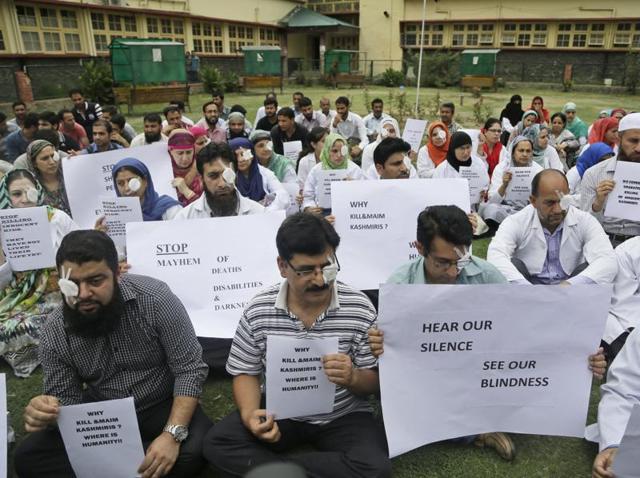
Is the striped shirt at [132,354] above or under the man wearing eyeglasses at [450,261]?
under

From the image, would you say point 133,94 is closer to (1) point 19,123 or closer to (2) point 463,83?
(1) point 19,123

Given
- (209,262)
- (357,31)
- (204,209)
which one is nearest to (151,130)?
(204,209)

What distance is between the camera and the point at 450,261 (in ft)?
8.80

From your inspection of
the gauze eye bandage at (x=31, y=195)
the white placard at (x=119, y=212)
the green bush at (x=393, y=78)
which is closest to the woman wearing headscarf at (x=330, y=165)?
the white placard at (x=119, y=212)

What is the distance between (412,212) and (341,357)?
2031 mm

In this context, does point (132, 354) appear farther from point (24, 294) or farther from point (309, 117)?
point (309, 117)

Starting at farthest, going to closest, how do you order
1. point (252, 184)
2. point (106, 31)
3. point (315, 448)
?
1. point (106, 31)
2. point (252, 184)
3. point (315, 448)

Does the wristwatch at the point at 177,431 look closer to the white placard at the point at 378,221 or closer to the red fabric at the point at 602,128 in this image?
the white placard at the point at 378,221

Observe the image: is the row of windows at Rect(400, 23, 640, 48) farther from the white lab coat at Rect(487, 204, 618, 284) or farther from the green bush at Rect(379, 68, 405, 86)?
the white lab coat at Rect(487, 204, 618, 284)

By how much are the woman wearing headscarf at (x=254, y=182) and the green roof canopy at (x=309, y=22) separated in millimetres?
30474

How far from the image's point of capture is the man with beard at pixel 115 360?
2.28 m

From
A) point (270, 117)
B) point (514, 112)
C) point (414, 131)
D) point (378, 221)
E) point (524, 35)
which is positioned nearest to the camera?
point (378, 221)

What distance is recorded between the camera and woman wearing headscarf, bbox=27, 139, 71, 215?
4.79 m

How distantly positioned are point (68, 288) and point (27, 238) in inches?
71.8
